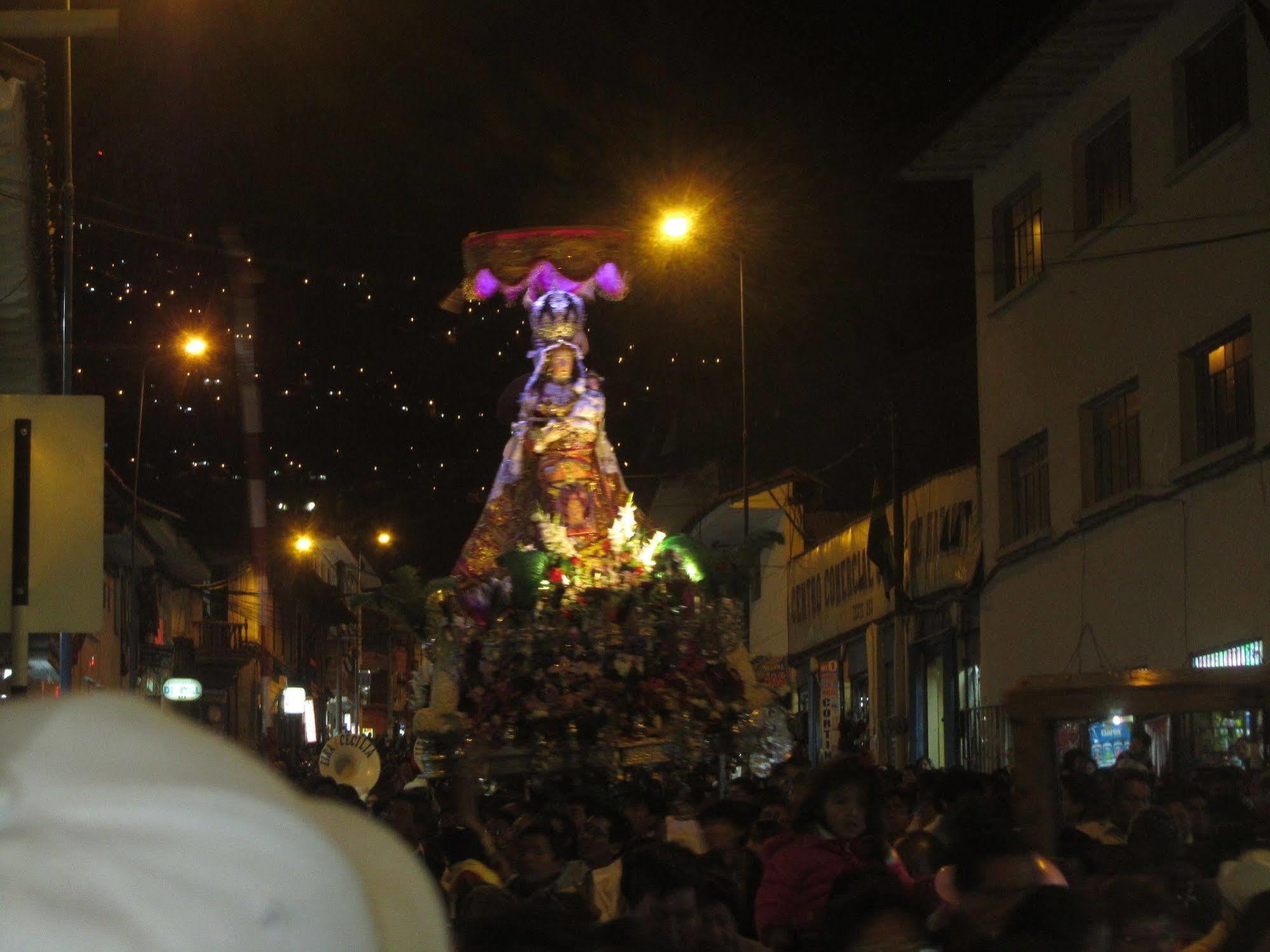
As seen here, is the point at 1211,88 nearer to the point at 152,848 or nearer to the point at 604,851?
the point at 604,851

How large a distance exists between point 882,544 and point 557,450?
13164 millimetres

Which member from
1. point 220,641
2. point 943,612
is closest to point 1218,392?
point 943,612

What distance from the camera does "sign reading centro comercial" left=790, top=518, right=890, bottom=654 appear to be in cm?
2995

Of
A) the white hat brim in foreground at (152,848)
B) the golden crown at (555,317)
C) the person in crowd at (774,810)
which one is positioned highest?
the golden crown at (555,317)

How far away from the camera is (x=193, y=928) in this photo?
0.93 meters

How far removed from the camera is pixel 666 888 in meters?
5.91

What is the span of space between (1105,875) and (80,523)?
3806 millimetres

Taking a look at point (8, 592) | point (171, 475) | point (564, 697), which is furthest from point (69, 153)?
point (171, 475)

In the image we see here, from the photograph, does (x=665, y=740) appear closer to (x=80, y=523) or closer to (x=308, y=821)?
(x=80, y=523)

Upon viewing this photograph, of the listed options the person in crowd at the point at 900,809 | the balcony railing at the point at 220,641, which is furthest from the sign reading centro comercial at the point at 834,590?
the balcony railing at the point at 220,641

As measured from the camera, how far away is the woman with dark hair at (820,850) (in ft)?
20.4

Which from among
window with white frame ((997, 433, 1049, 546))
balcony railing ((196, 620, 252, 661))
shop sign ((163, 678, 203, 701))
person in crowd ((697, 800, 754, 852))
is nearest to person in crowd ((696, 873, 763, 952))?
person in crowd ((697, 800, 754, 852))

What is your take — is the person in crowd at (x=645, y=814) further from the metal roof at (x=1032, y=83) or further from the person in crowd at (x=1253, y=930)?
the metal roof at (x=1032, y=83)

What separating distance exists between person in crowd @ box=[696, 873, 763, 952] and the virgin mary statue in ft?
28.7
